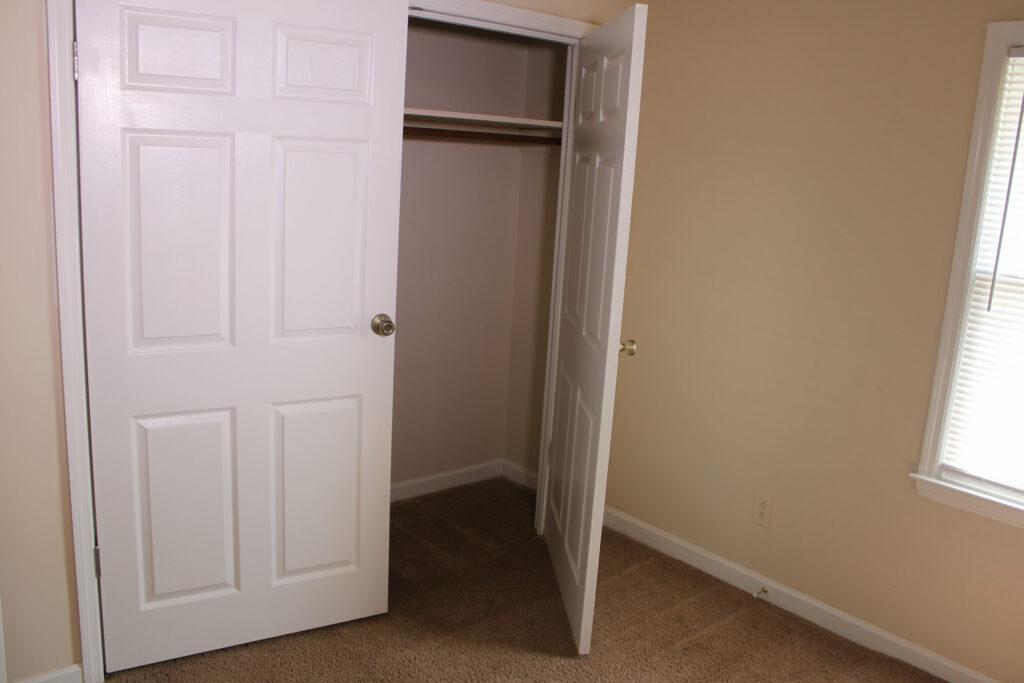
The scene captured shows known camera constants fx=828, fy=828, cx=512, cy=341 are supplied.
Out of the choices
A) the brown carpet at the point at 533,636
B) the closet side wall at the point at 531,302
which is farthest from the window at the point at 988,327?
the closet side wall at the point at 531,302

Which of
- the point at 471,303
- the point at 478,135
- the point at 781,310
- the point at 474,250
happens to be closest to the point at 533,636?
the point at 781,310

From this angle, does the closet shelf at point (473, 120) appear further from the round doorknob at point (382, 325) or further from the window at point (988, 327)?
the window at point (988, 327)

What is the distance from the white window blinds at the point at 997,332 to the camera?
2236mm

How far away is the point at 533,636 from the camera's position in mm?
2570

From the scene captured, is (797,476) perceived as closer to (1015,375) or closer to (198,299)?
(1015,375)

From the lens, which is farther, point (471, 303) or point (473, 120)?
point (471, 303)

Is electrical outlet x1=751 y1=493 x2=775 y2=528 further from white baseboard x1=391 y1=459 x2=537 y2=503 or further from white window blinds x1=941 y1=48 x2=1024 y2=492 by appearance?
white baseboard x1=391 y1=459 x2=537 y2=503

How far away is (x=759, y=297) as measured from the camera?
2.81 m

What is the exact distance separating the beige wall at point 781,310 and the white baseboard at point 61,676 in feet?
0.08

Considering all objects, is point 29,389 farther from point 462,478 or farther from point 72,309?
point 462,478

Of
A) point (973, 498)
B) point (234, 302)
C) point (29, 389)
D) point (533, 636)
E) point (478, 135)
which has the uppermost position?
point (478, 135)

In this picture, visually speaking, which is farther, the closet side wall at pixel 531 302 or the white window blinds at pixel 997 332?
the closet side wall at pixel 531 302

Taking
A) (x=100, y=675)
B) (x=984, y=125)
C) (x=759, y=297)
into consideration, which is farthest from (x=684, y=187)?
(x=100, y=675)

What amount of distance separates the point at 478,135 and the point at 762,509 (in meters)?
1.81
